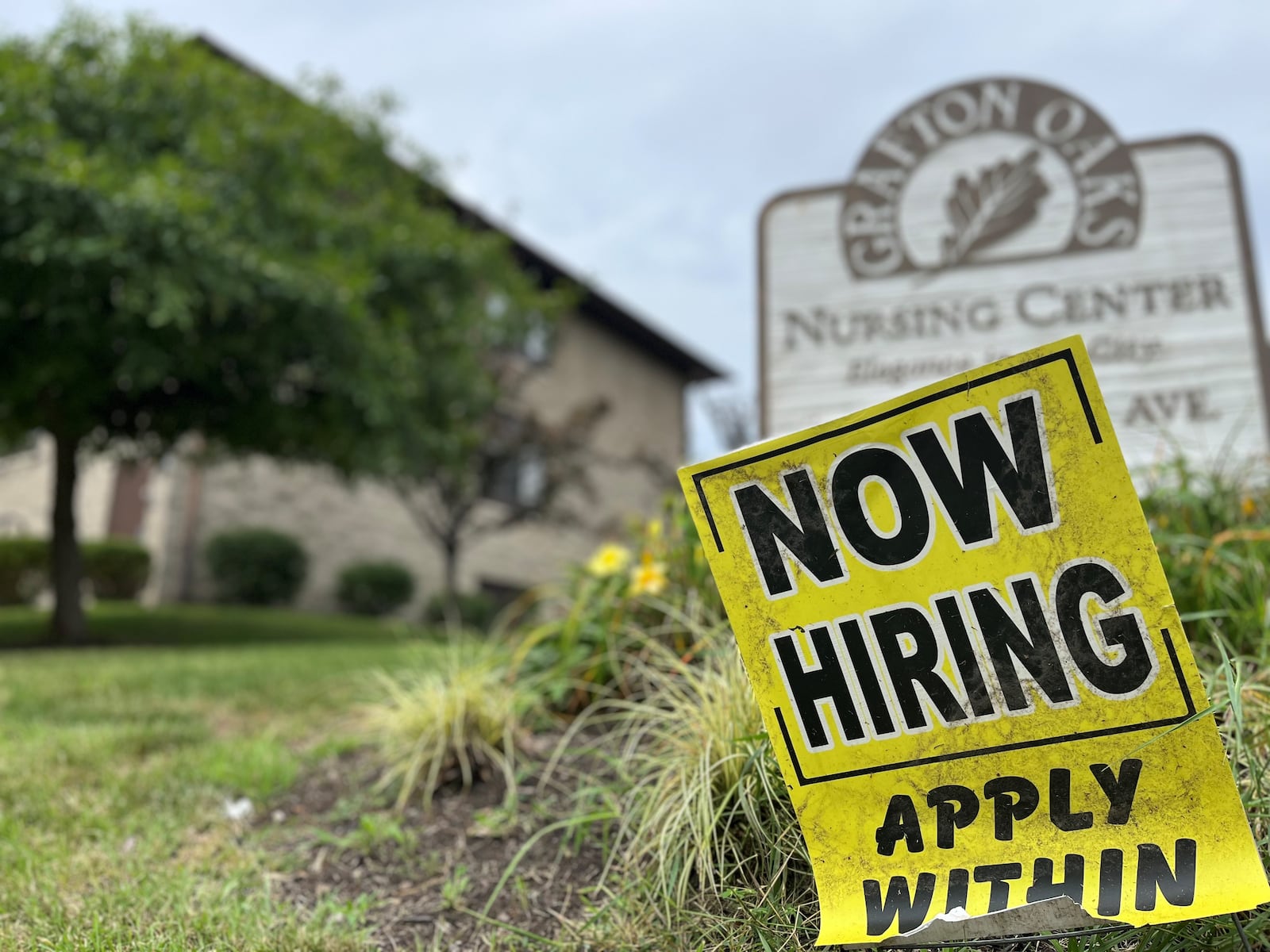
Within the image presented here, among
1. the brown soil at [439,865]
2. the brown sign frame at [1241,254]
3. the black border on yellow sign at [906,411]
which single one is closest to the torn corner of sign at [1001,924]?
the black border on yellow sign at [906,411]

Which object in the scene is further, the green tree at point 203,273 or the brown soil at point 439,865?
the green tree at point 203,273

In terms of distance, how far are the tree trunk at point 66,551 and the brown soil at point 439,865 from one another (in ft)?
27.1

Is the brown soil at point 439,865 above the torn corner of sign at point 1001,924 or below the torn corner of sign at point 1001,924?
below

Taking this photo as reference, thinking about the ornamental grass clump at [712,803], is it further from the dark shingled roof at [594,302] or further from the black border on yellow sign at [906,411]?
the dark shingled roof at [594,302]

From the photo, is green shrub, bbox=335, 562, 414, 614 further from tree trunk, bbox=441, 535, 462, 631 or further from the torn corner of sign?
the torn corner of sign

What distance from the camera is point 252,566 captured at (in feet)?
49.5

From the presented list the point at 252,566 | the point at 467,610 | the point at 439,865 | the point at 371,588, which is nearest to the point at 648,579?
the point at 439,865

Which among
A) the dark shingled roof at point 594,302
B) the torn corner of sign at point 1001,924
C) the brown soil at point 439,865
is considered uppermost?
the dark shingled roof at point 594,302

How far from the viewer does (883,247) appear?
5523 millimetres

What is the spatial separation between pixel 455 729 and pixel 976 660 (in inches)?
74.6

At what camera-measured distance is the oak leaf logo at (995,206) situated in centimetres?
538

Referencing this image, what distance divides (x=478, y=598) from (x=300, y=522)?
340cm

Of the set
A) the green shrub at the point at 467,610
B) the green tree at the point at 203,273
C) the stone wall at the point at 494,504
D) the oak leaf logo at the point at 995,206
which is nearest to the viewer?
the oak leaf logo at the point at 995,206

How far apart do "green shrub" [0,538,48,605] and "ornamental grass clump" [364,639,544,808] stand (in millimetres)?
13707
